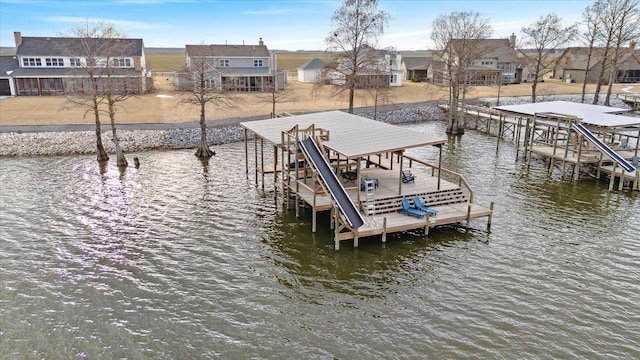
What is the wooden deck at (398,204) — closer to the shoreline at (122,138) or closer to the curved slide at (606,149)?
the curved slide at (606,149)

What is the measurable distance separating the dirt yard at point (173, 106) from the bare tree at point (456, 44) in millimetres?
14492

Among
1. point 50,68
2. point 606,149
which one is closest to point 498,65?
point 606,149

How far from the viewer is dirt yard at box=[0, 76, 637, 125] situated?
47281 millimetres

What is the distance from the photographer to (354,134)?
24797mm

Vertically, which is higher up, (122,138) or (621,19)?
(621,19)

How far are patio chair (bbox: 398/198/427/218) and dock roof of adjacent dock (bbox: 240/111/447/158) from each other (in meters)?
2.75

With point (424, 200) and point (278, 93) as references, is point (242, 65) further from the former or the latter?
point (424, 200)

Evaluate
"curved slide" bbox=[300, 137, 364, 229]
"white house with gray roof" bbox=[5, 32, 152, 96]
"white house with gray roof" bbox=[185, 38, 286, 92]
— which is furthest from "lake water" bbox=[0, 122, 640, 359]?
"white house with gray roof" bbox=[185, 38, 286, 92]

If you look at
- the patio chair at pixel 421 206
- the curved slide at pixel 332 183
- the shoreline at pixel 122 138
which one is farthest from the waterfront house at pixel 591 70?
the curved slide at pixel 332 183

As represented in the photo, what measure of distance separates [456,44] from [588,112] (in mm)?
17508

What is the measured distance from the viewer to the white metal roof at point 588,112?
32.0 metres

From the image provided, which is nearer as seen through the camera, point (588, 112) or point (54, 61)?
point (588, 112)

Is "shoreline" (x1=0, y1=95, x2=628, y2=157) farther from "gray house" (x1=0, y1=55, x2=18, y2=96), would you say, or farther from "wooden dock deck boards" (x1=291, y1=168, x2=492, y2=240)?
"gray house" (x1=0, y1=55, x2=18, y2=96)

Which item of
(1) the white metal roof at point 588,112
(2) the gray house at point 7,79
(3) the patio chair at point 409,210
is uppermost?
(2) the gray house at point 7,79
